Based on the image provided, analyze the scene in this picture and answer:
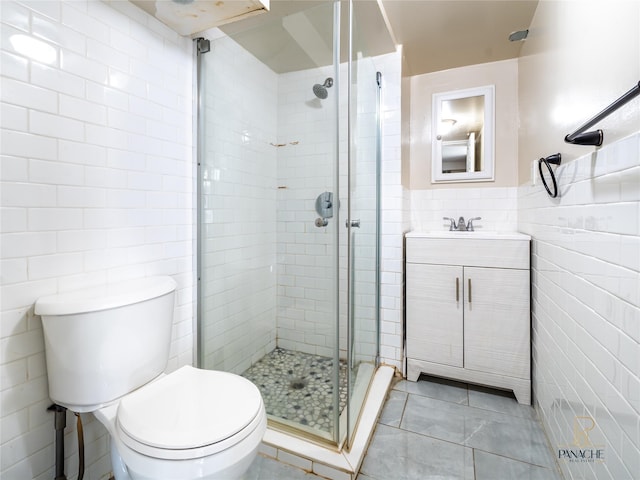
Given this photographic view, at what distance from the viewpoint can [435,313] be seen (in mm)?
1978

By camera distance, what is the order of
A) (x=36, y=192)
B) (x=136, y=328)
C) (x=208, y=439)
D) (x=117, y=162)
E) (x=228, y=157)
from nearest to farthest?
(x=208, y=439) < (x=36, y=192) < (x=136, y=328) < (x=117, y=162) < (x=228, y=157)

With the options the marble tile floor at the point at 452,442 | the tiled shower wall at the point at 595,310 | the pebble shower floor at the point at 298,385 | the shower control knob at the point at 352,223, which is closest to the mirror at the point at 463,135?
the tiled shower wall at the point at 595,310

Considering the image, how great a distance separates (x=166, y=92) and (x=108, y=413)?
4.52 ft

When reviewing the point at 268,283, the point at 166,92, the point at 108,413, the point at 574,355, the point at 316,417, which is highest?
the point at 166,92

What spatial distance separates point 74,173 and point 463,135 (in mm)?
2390

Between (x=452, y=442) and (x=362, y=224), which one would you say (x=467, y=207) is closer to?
(x=362, y=224)

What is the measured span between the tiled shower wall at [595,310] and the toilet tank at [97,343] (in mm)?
1489

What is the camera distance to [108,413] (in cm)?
105

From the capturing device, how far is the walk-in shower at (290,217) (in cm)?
142

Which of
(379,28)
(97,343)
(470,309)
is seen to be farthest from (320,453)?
(379,28)

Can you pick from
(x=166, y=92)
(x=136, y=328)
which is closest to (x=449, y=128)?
(x=166, y=92)

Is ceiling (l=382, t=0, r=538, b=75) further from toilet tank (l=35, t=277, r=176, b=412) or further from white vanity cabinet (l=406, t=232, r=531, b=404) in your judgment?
toilet tank (l=35, t=277, r=176, b=412)

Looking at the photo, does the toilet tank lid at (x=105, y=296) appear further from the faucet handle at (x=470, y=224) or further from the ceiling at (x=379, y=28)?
the faucet handle at (x=470, y=224)

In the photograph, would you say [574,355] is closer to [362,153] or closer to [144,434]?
[362,153]
